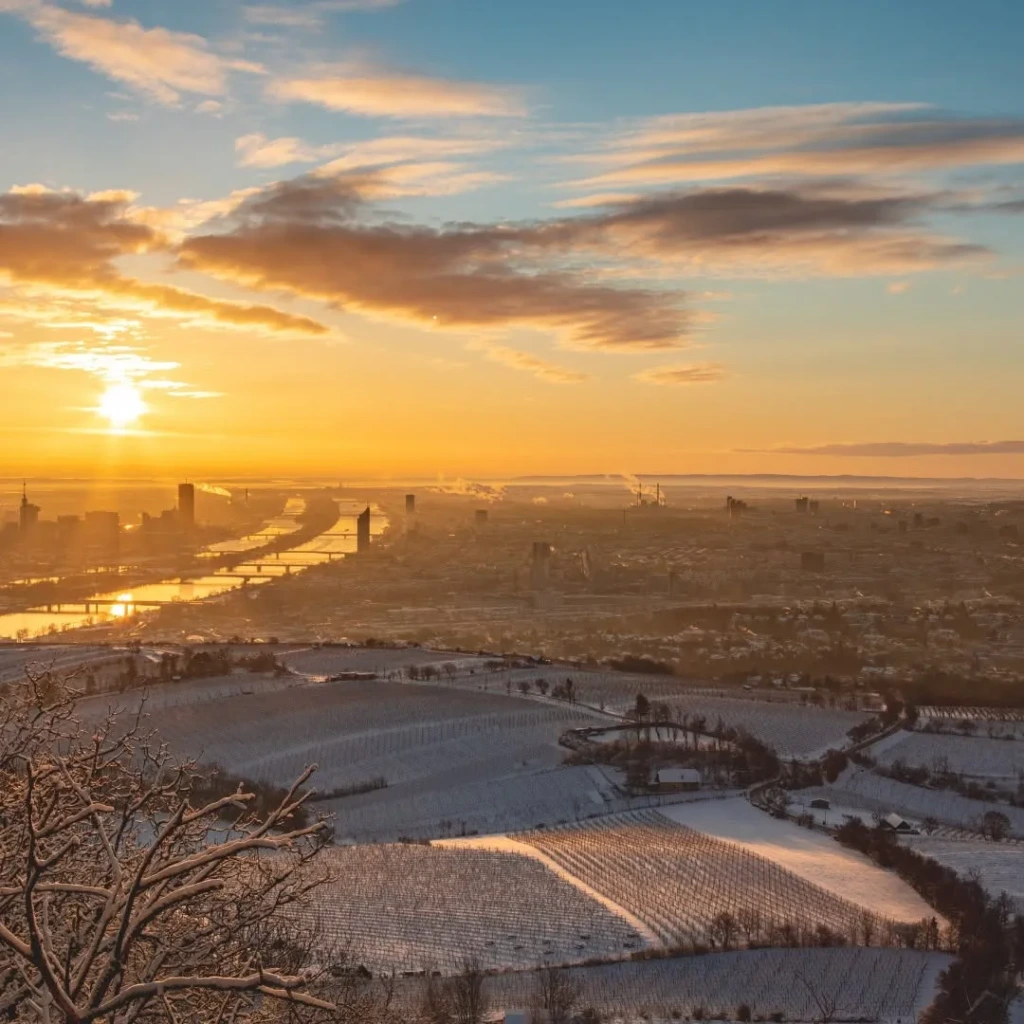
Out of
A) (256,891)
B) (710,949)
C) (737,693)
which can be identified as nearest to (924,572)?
(737,693)

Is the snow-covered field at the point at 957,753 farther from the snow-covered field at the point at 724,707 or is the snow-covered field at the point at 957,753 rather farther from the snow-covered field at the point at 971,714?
the snow-covered field at the point at 971,714

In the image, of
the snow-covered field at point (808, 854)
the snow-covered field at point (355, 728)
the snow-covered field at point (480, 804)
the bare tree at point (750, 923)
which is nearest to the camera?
the bare tree at point (750, 923)

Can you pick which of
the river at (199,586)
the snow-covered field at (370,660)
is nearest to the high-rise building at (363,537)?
the river at (199,586)

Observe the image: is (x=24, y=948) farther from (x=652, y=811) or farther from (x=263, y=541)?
(x=263, y=541)

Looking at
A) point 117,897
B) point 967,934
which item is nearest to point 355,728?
point 967,934

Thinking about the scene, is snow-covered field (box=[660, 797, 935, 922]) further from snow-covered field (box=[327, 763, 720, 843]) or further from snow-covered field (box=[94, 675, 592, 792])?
snow-covered field (box=[94, 675, 592, 792])

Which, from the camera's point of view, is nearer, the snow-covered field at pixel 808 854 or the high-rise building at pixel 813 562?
the snow-covered field at pixel 808 854

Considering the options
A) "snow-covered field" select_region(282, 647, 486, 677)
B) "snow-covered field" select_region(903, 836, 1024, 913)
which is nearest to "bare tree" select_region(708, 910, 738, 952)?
"snow-covered field" select_region(903, 836, 1024, 913)
